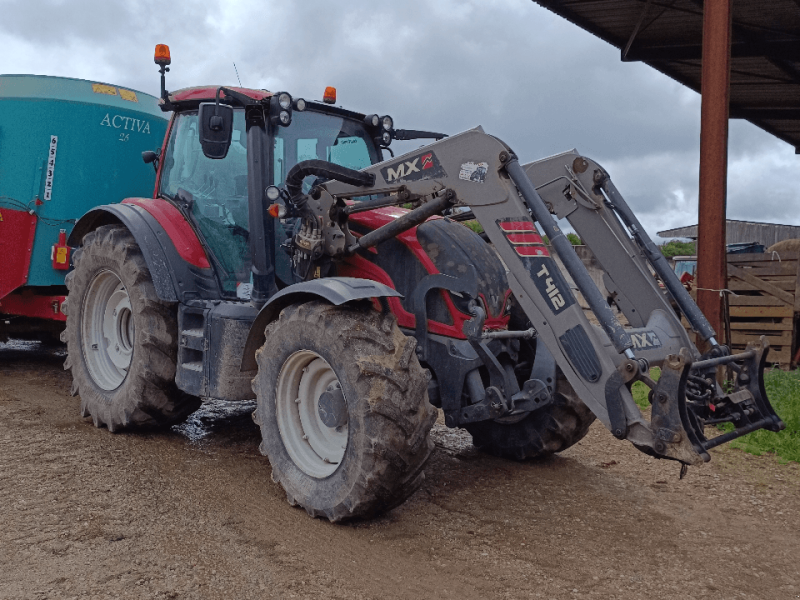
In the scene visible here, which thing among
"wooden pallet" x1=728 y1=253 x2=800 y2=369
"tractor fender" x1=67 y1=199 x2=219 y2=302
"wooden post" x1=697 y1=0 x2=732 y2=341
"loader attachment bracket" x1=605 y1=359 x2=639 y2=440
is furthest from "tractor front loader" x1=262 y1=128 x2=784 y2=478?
"wooden pallet" x1=728 y1=253 x2=800 y2=369

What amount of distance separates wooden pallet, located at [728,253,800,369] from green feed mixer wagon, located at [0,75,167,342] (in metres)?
7.90

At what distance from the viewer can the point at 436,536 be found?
371cm

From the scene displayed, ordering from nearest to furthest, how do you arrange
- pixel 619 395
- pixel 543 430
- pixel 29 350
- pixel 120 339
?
pixel 619 395, pixel 543 430, pixel 120 339, pixel 29 350

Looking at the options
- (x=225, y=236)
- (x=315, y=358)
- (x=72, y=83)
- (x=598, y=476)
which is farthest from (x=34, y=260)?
(x=598, y=476)

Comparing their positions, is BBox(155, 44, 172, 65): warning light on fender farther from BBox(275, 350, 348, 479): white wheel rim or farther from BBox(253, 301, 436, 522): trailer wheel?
BBox(275, 350, 348, 479): white wheel rim

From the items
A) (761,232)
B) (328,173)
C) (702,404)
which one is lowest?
(702,404)

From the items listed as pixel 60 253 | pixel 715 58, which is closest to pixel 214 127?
pixel 60 253

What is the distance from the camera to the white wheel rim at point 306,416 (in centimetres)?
399

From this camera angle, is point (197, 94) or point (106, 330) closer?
point (197, 94)

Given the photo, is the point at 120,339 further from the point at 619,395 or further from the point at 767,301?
the point at 767,301

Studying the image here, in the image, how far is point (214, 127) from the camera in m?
4.29

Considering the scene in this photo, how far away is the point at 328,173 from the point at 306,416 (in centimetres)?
141

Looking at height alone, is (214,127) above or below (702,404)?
above

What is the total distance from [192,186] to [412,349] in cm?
250
